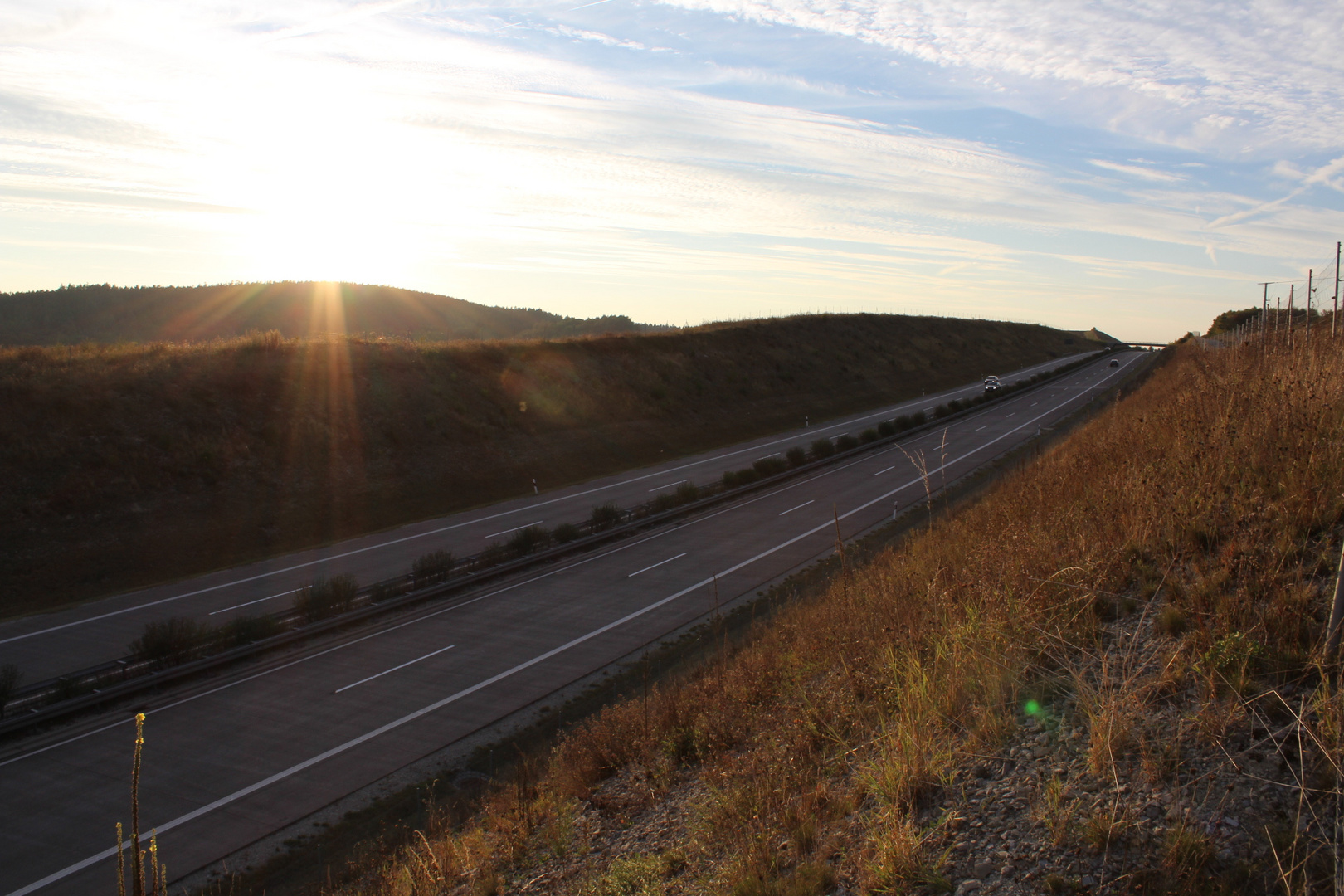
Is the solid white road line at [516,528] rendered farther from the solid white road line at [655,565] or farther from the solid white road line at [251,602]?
the solid white road line at [251,602]

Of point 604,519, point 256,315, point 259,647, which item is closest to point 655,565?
point 604,519

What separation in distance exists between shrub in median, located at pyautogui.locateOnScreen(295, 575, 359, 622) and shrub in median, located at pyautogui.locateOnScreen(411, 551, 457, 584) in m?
1.79

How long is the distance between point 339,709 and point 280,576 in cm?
1101

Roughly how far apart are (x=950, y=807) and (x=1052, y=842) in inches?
26.3

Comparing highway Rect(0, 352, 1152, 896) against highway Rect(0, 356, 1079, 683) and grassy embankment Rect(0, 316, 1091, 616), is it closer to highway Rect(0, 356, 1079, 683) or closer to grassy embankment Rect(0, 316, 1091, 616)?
highway Rect(0, 356, 1079, 683)

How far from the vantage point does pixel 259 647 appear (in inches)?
655

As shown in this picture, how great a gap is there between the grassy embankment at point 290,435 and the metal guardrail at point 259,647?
8.86 meters

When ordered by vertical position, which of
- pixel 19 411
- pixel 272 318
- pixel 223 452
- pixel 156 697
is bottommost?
pixel 156 697

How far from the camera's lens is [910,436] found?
46250mm

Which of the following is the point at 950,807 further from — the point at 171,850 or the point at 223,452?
the point at 223,452

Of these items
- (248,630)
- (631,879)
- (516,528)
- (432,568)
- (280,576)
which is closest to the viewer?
(631,879)

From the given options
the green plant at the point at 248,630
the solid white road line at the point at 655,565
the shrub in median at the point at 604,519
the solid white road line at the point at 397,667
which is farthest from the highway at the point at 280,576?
the solid white road line at the point at 655,565

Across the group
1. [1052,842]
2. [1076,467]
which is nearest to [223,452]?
[1076,467]

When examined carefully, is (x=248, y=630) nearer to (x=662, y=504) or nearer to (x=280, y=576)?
(x=280, y=576)
